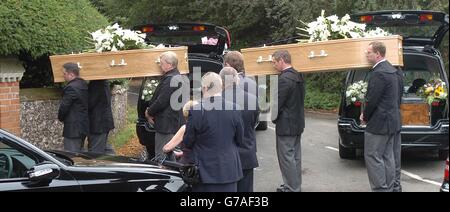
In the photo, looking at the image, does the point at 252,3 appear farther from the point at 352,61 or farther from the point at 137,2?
the point at 352,61

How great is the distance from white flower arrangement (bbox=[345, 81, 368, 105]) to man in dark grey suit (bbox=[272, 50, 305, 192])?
223cm

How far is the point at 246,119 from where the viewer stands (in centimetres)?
627

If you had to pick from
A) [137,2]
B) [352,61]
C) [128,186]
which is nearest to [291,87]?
[352,61]

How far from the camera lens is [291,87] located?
291 inches

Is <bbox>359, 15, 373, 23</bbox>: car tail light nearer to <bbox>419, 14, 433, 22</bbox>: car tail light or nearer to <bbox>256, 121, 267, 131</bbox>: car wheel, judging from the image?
<bbox>419, 14, 433, 22</bbox>: car tail light

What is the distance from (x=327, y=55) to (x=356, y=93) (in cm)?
231

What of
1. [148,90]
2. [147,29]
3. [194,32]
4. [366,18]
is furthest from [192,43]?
[366,18]

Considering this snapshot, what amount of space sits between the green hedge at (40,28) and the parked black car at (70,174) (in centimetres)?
288

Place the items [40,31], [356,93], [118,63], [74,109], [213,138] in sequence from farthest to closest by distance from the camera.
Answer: [356,93]
[40,31]
[74,109]
[118,63]
[213,138]

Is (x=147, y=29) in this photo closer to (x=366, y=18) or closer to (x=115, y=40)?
(x=115, y=40)

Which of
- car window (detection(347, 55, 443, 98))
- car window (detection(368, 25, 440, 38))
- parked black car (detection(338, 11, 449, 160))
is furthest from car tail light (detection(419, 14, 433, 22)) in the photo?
car window (detection(368, 25, 440, 38))

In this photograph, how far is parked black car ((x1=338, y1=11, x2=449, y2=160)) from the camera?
9.32 metres

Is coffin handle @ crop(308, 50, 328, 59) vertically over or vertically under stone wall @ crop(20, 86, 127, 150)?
over
